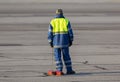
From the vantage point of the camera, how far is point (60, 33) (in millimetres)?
16875

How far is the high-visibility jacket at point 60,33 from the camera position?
16828 mm

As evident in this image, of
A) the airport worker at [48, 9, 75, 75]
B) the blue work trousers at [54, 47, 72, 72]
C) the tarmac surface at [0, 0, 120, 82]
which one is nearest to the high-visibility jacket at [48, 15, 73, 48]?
the airport worker at [48, 9, 75, 75]

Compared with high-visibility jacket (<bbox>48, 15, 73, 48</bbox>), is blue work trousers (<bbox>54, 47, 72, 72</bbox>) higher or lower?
lower

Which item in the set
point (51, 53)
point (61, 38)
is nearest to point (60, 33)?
point (61, 38)

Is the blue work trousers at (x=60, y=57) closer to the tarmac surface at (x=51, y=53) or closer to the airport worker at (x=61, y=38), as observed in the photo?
the airport worker at (x=61, y=38)

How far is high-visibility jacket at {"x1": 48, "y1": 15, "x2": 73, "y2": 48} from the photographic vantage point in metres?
16.8

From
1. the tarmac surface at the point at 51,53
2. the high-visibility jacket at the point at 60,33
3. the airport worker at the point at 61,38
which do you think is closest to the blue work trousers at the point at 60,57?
the airport worker at the point at 61,38

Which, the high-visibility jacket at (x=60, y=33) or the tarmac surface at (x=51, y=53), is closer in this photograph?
the tarmac surface at (x=51, y=53)

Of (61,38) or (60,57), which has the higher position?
(61,38)

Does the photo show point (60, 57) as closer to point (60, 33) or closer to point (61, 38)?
point (61, 38)

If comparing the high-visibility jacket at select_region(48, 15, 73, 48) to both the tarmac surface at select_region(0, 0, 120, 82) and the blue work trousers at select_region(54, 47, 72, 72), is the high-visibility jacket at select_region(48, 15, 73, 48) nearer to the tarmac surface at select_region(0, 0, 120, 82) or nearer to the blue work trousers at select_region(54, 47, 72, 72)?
the blue work trousers at select_region(54, 47, 72, 72)

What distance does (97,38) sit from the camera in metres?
27.9

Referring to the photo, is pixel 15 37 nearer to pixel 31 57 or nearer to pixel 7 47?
pixel 7 47

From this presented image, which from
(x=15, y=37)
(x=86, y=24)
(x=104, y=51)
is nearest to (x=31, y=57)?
(x=104, y=51)
